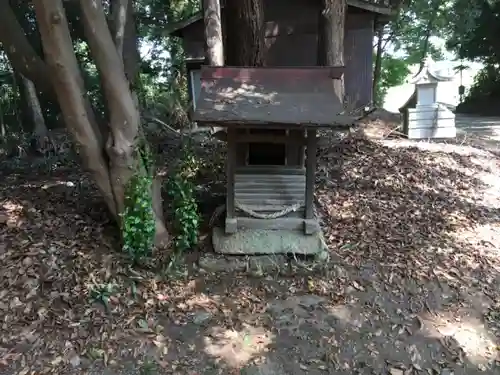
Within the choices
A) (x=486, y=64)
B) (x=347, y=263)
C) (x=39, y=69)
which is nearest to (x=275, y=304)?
(x=347, y=263)

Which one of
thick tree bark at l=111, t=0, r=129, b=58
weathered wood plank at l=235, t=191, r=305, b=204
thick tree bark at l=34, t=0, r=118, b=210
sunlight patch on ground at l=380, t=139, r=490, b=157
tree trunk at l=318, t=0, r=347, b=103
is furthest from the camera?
sunlight patch on ground at l=380, t=139, r=490, b=157

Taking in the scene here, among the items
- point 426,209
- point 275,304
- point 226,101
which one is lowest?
point 275,304

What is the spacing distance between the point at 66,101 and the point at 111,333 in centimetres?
234

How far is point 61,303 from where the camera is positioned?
15.3ft

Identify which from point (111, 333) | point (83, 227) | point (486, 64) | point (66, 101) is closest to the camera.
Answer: point (111, 333)

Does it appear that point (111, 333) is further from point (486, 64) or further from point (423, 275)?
point (486, 64)

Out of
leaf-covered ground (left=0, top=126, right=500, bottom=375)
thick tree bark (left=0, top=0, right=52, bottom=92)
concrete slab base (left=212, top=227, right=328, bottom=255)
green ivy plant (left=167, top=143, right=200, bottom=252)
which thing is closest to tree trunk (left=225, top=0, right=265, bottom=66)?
green ivy plant (left=167, top=143, right=200, bottom=252)

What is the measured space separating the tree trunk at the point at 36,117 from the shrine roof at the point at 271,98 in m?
5.41

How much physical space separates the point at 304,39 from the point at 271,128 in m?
8.06

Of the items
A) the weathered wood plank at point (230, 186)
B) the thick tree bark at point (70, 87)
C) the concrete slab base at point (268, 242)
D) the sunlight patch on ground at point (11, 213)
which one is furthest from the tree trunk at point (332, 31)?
the sunlight patch on ground at point (11, 213)

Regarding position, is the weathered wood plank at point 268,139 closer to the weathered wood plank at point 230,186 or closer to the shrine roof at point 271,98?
the weathered wood plank at point 230,186

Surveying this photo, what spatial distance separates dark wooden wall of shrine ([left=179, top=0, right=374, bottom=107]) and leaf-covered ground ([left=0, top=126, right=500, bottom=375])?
6.61 meters

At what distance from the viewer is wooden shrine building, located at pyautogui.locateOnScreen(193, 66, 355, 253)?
497 centimetres

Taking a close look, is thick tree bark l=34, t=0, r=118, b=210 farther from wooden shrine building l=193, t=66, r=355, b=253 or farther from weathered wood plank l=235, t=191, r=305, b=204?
weathered wood plank l=235, t=191, r=305, b=204
